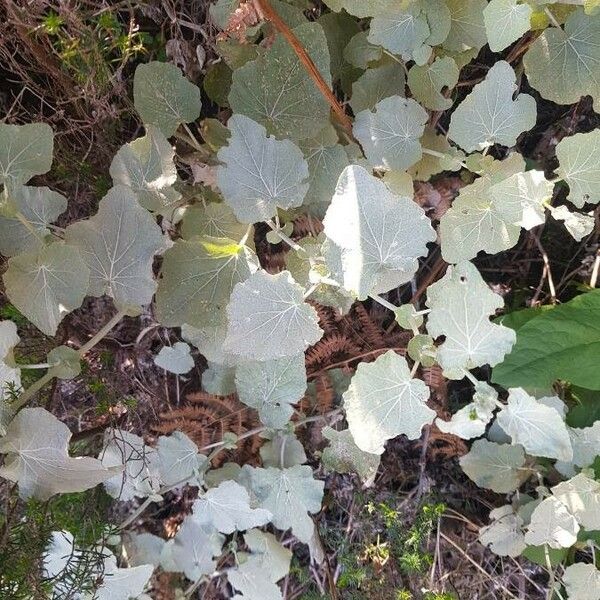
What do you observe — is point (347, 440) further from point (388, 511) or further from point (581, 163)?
point (581, 163)

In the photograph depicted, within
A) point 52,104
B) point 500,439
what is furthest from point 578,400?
point 52,104

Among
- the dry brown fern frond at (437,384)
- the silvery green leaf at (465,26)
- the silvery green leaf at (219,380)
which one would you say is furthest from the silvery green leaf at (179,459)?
the silvery green leaf at (465,26)

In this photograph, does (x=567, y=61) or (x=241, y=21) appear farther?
(x=241, y=21)

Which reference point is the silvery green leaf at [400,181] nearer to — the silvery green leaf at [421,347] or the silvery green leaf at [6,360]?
the silvery green leaf at [421,347]

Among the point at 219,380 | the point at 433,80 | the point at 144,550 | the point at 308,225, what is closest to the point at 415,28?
the point at 433,80

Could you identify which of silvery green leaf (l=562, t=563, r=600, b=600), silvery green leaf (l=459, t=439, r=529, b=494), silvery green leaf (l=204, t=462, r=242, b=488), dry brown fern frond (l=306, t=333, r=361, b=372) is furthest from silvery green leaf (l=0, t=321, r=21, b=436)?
silvery green leaf (l=562, t=563, r=600, b=600)

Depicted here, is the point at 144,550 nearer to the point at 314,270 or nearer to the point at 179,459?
the point at 179,459
